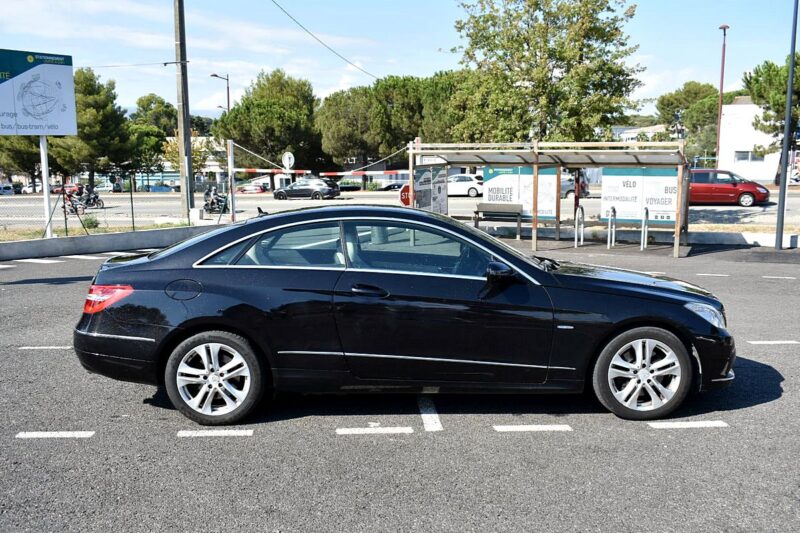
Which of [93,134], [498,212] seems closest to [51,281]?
[498,212]

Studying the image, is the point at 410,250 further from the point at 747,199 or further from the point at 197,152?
the point at 197,152

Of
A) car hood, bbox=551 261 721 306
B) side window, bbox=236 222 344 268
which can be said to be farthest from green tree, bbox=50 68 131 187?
car hood, bbox=551 261 721 306

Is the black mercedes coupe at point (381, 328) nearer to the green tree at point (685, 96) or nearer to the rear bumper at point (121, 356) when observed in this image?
the rear bumper at point (121, 356)

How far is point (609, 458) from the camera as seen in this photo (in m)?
4.29

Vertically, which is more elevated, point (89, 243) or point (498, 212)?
point (498, 212)

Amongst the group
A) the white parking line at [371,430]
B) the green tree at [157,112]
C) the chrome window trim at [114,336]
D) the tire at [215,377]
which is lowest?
the white parking line at [371,430]

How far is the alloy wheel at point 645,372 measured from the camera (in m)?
4.87

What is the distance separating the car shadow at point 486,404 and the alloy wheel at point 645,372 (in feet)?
0.83

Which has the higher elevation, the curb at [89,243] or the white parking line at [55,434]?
the curb at [89,243]

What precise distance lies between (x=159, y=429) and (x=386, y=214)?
2.16 m

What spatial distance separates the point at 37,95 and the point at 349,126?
131ft

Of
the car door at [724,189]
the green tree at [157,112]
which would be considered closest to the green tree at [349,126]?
the car door at [724,189]

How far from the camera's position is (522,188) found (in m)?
19.4

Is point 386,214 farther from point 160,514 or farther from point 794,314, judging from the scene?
point 794,314
